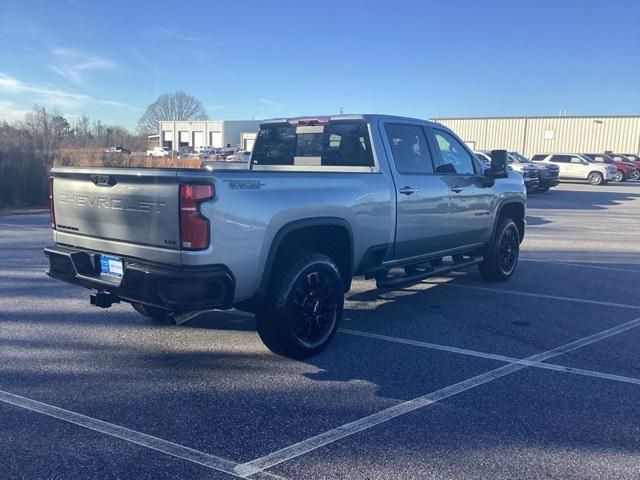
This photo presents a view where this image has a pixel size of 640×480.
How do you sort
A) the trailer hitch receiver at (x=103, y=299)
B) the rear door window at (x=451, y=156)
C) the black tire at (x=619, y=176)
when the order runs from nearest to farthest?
the trailer hitch receiver at (x=103, y=299)
the rear door window at (x=451, y=156)
the black tire at (x=619, y=176)

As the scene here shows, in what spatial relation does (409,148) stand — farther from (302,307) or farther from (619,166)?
(619,166)

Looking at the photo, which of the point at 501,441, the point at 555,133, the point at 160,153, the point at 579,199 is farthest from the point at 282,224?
the point at 160,153

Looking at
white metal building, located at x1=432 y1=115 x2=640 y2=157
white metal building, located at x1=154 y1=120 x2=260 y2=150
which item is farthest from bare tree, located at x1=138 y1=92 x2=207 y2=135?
white metal building, located at x1=432 y1=115 x2=640 y2=157

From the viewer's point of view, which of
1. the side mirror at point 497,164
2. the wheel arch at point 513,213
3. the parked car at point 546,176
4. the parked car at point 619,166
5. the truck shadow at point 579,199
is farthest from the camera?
the parked car at point 619,166

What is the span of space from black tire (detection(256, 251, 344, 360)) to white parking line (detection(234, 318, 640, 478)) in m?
1.13

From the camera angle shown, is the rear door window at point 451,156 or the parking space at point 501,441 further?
the rear door window at point 451,156

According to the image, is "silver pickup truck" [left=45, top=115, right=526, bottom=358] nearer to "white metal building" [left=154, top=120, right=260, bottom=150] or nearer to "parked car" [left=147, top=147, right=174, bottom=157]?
"parked car" [left=147, top=147, right=174, bottom=157]

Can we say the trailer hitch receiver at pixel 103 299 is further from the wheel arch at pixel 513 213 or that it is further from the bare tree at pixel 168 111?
the bare tree at pixel 168 111

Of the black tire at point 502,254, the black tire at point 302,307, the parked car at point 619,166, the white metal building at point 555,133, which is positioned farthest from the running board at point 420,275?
the white metal building at point 555,133

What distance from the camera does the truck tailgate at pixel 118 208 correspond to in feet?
13.9

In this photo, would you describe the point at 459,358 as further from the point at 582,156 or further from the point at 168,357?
the point at 582,156

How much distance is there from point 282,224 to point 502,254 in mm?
4568

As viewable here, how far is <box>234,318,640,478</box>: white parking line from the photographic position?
341cm

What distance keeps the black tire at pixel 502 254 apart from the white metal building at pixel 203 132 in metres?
83.5
